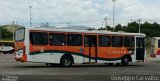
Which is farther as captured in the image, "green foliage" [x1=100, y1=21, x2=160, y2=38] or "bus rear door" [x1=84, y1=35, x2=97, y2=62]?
"green foliage" [x1=100, y1=21, x2=160, y2=38]

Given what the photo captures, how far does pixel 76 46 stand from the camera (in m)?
31.2

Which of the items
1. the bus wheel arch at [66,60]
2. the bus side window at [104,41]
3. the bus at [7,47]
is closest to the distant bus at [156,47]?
the bus side window at [104,41]

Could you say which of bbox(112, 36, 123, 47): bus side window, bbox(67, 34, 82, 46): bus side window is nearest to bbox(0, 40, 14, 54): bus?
bbox(112, 36, 123, 47): bus side window

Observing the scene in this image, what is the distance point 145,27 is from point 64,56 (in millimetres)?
103007

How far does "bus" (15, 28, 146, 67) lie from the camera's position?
95.1 ft

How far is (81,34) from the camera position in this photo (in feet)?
103

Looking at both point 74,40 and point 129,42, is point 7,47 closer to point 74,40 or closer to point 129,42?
point 129,42

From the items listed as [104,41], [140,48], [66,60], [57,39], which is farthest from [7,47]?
[57,39]

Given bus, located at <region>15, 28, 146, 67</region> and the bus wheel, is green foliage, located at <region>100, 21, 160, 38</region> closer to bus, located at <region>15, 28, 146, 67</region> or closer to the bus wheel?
bus, located at <region>15, 28, 146, 67</region>

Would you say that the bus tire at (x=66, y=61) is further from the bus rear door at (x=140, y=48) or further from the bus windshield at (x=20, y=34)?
the bus rear door at (x=140, y=48)

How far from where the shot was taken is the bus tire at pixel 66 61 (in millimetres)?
30328

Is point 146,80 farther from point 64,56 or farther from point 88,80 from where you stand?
point 64,56

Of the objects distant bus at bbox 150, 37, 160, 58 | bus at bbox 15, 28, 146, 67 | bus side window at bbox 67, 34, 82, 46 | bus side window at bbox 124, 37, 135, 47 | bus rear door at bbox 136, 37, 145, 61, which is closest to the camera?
bus at bbox 15, 28, 146, 67

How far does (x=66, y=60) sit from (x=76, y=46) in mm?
1355
